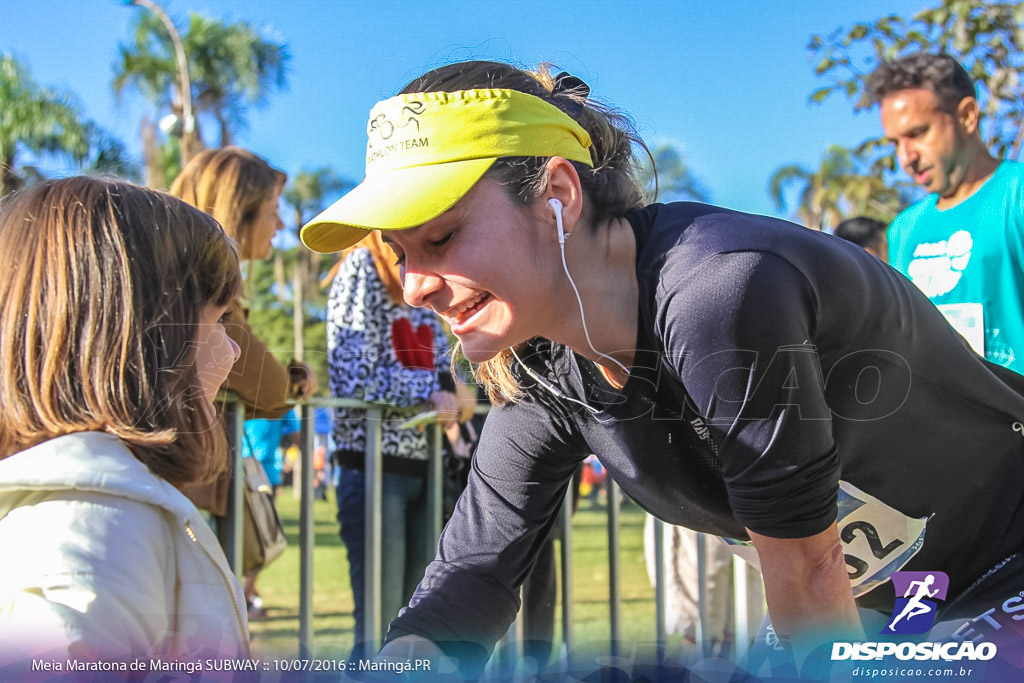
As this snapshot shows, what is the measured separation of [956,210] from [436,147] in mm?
2126

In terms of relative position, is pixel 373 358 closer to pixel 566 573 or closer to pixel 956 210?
pixel 566 573

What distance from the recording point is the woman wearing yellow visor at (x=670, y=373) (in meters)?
1.36

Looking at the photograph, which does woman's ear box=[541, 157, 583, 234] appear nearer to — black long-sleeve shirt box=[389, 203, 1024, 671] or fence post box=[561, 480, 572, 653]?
black long-sleeve shirt box=[389, 203, 1024, 671]

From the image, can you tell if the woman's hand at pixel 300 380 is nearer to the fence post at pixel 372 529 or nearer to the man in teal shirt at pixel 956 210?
the fence post at pixel 372 529

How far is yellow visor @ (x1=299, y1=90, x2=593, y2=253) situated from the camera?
144 centimetres

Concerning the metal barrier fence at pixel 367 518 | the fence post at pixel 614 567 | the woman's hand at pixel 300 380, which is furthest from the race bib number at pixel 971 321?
the woman's hand at pixel 300 380

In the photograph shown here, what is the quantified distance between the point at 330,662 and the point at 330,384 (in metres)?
1.97

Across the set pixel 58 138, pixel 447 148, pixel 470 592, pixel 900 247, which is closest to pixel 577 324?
pixel 447 148

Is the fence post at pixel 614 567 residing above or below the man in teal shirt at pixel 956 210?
below

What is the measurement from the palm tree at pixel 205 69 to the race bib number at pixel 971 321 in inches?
848

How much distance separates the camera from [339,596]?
6211 millimetres

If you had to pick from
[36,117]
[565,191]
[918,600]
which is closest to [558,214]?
[565,191]

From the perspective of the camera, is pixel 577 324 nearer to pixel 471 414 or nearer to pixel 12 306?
pixel 12 306

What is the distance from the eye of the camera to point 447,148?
1482 millimetres
